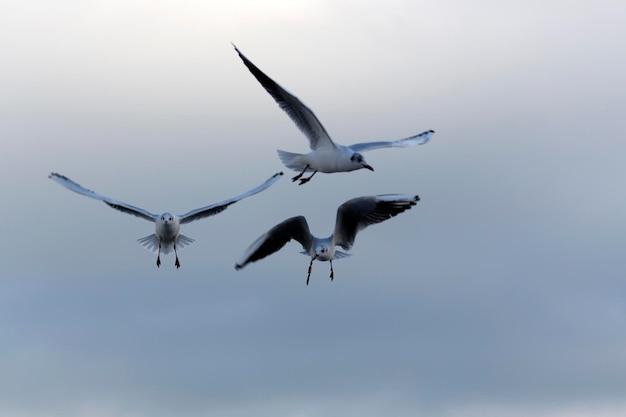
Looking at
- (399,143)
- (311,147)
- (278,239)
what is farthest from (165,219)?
(399,143)

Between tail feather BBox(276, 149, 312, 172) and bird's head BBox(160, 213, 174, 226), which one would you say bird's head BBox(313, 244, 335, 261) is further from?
bird's head BBox(160, 213, 174, 226)

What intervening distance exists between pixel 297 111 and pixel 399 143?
174 inches

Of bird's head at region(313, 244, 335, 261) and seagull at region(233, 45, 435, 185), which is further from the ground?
seagull at region(233, 45, 435, 185)

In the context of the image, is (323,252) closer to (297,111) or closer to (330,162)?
(330,162)

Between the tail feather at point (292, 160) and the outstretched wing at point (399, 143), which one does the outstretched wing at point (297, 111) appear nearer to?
the tail feather at point (292, 160)

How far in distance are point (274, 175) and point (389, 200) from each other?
422cm

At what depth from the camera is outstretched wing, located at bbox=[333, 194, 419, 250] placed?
3506cm

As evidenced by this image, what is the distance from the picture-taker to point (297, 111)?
33125 mm

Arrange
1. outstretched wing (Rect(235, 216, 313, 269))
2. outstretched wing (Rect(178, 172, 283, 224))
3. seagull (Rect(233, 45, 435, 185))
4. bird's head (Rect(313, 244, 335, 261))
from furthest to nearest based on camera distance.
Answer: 1. outstretched wing (Rect(178, 172, 283, 224))
2. outstretched wing (Rect(235, 216, 313, 269))
3. bird's head (Rect(313, 244, 335, 261))
4. seagull (Rect(233, 45, 435, 185))

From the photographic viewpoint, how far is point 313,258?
34906mm

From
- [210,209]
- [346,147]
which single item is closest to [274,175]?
[210,209]

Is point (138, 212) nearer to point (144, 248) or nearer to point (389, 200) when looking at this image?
point (144, 248)

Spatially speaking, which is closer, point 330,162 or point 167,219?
point 330,162

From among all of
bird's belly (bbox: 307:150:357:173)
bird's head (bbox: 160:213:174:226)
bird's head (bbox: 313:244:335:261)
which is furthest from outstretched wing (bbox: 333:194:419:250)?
bird's head (bbox: 160:213:174:226)
